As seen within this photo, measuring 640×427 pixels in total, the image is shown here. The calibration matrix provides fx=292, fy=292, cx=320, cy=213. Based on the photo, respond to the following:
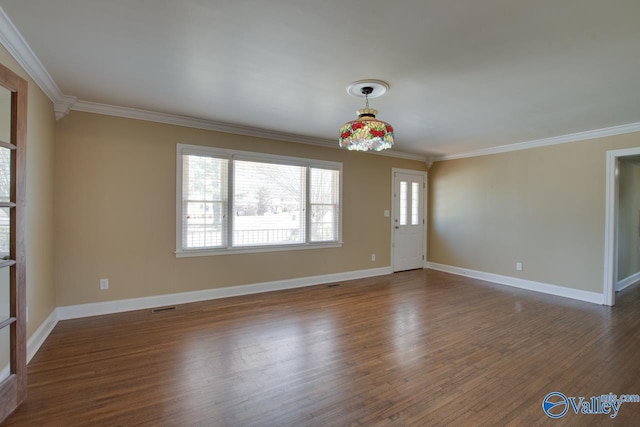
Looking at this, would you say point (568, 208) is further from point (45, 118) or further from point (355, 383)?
point (45, 118)

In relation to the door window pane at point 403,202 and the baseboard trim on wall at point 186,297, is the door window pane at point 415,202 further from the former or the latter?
the baseboard trim on wall at point 186,297

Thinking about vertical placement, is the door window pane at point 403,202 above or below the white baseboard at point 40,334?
above

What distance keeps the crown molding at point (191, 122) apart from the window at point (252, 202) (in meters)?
0.31

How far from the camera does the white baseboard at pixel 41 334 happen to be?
8.41 ft

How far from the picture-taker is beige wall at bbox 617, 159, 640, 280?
4.92 meters

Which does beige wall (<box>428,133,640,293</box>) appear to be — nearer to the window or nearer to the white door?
the white door

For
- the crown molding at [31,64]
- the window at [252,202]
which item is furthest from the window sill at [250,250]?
the crown molding at [31,64]

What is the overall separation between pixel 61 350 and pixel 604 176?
6.82m

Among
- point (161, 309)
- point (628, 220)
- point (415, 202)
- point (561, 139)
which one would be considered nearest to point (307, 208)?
point (161, 309)

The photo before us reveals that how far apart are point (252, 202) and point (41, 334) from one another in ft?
8.80

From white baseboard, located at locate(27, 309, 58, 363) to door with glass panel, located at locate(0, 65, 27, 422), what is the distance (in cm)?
73

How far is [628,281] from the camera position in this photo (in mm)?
5203

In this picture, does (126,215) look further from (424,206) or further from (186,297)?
(424,206)

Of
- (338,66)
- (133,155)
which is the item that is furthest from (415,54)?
(133,155)
